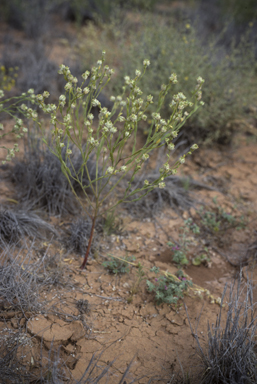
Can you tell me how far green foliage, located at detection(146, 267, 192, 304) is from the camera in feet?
7.20

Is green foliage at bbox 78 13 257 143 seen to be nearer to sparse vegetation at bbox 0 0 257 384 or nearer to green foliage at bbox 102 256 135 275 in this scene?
sparse vegetation at bbox 0 0 257 384

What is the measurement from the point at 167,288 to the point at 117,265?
0.45 m

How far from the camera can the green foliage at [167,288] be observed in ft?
7.20

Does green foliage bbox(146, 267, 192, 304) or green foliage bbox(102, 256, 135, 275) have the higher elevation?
Result: green foliage bbox(146, 267, 192, 304)

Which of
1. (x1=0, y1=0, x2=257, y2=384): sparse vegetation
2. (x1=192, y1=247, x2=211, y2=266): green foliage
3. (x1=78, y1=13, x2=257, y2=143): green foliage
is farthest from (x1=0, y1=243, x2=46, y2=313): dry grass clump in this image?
(x1=78, y1=13, x2=257, y2=143): green foliage

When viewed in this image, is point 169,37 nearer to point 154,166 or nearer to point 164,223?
point 154,166

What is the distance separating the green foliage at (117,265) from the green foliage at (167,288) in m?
0.22

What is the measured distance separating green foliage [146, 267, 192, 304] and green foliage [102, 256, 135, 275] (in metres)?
0.22

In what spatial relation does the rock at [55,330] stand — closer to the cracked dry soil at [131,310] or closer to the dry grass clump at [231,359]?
the cracked dry soil at [131,310]

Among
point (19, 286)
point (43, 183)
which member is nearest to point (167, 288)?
point (19, 286)

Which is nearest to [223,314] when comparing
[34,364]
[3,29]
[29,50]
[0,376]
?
[34,364]

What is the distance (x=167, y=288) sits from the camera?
226 centimetres

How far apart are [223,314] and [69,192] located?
65.6 inches

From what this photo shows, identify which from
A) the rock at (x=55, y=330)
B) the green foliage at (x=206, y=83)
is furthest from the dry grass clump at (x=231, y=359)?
the green foliage at (x=206, y=83)
